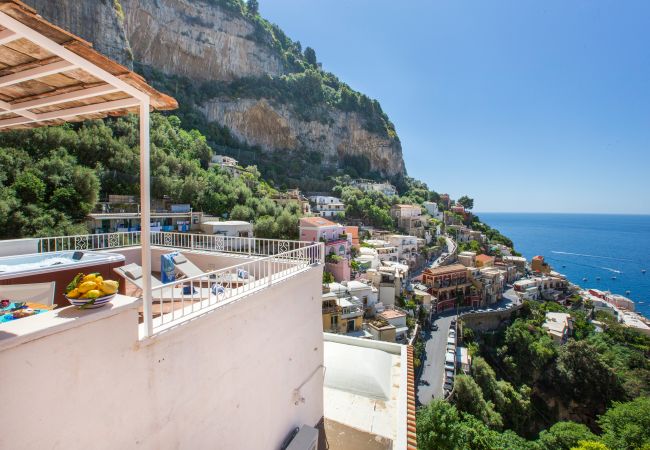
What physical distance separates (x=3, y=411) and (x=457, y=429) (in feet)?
47.5

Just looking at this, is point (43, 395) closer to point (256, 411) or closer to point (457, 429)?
point (256, 411)

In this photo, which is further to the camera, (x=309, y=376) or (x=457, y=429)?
(x=457, y=429)

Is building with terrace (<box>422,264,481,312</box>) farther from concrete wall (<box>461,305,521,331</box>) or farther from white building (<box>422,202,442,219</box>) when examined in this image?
white building (<box>422,202,442,219</box>)

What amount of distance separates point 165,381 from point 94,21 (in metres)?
46.3

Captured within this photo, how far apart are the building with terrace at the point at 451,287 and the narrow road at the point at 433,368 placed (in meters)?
4.60

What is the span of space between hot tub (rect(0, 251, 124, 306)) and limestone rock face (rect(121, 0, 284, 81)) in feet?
182

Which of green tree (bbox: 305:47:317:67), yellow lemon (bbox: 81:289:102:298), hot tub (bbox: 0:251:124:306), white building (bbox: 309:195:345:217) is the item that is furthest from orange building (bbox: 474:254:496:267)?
green tree (bbox: 305:47:317:67)

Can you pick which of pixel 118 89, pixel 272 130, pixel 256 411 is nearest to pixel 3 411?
pixel 118 89

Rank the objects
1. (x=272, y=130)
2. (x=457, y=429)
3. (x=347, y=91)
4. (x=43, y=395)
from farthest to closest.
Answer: (x=347, y=91) < (x=272, y=130) < (x=457, y=429) < (x=43, y=395)

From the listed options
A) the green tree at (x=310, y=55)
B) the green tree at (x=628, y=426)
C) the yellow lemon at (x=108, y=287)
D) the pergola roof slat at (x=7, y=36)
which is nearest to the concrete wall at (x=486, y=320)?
the green tree at (x=628, y=426)

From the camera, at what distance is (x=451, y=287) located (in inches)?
1275

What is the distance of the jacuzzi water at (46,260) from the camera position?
138 inches

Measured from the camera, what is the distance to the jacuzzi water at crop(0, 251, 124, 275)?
3510mm

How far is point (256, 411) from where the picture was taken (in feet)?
10.6
